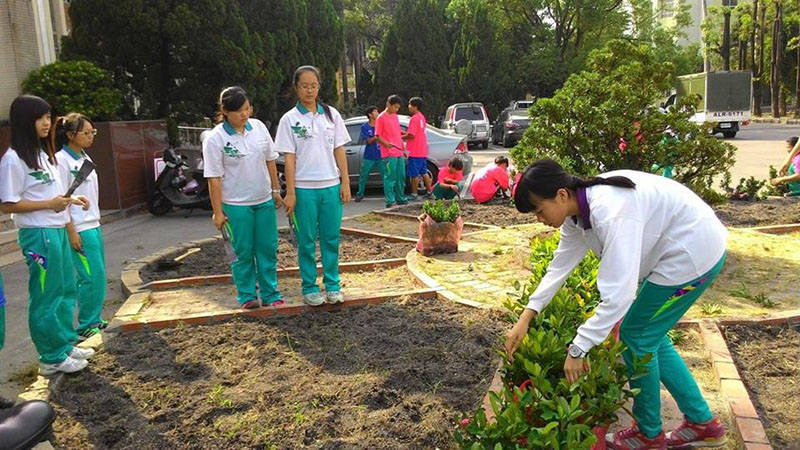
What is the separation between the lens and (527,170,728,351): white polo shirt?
255 cm

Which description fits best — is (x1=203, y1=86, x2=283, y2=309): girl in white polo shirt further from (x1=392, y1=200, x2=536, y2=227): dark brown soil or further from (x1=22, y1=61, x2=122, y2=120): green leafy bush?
(x1=22, y1=61, x2=122, y2=120): green leafy bush

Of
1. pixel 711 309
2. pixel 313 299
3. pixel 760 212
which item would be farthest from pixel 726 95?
pixel 313 299

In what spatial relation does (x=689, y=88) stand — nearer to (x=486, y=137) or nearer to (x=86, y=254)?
(x=486, y=137)

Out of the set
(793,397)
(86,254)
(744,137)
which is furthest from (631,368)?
(744,137)

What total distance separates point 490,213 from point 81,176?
19.9ft

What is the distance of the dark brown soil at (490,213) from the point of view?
8.98 metres

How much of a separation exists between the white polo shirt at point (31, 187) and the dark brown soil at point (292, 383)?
3.30 feet

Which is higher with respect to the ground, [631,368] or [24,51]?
[24,51]

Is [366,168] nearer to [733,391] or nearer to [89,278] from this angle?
[89,278]

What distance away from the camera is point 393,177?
11.1 m

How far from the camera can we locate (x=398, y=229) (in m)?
9.02

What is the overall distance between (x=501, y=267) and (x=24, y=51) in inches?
385

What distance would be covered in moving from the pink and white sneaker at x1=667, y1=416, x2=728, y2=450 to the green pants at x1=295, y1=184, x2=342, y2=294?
2.93m

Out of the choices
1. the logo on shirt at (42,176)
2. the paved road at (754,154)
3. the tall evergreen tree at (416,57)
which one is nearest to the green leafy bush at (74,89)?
the logo on shirt at (42,176)
